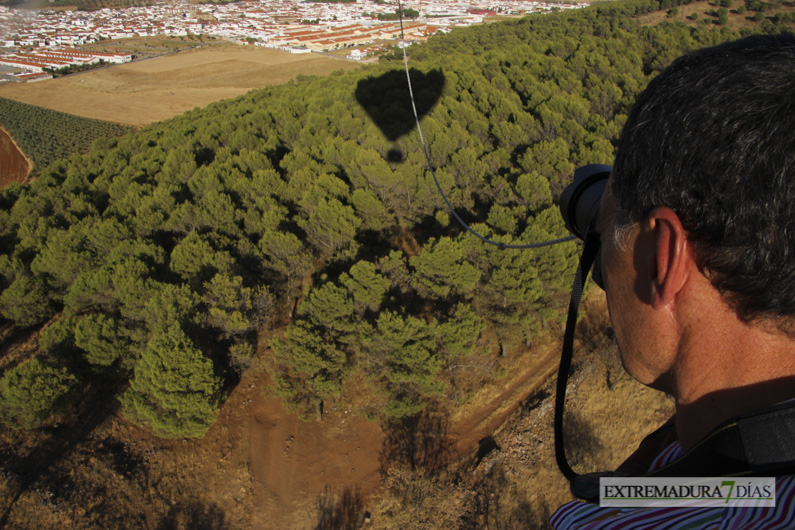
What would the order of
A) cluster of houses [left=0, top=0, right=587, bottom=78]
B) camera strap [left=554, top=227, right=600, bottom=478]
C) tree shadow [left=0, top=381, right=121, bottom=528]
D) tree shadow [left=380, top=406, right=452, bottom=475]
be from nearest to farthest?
camera strap [left=554, top=227, right=600, bottom=478]
tree shadow [left=0, top=381, right=121, bottom=528]
tree shadow [left=380, top=406, right=452, bottom=475]
cluster of houses [left=0, top=0, right=587, bottom=78]

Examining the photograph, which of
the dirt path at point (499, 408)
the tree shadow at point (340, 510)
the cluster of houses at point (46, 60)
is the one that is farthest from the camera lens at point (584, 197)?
the cluster of houses at point (46, 60)

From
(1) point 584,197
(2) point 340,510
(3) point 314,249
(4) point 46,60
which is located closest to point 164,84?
(4) point 46,60

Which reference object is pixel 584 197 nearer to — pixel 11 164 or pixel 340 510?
pixel 340 510

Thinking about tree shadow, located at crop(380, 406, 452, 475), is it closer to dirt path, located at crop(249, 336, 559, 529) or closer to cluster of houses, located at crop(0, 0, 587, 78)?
dirt path, located at crop(249, 336, 559, 529)

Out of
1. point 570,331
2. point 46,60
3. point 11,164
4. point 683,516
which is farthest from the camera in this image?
point 46,60

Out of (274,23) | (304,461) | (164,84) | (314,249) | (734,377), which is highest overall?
(274,23)

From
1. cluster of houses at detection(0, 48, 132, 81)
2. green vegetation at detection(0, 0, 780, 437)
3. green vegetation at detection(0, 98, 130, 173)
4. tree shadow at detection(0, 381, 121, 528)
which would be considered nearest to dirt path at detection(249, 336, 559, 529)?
green vegetation at detection(0, 0, 780, 437)

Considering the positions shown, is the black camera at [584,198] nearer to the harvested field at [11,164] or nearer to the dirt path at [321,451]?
the dirt path at [321,451]
